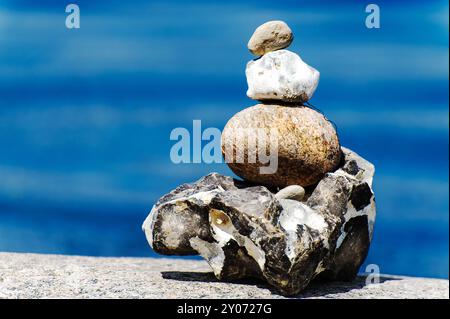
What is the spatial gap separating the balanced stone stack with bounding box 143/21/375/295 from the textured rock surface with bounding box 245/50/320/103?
0.01 metres

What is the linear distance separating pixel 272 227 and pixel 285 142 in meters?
1.03

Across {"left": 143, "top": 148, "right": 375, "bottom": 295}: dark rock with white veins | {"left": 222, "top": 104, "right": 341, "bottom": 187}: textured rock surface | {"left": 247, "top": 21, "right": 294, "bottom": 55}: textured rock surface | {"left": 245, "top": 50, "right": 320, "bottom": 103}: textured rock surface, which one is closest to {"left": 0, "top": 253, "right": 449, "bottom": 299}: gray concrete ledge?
{"left": 143, "top": 148, "right": 375, "bottom": 295}: dark rock with white veins

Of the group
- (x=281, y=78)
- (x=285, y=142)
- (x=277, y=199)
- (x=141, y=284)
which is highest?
(x=281, y=78)

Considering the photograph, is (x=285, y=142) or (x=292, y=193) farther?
(x=292, y=193)

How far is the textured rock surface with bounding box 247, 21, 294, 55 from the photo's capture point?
973 centimetres

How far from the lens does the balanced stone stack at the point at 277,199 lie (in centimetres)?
895

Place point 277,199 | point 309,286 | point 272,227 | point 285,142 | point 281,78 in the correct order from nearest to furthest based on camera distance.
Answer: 1. point 272,227
2. point 277,199
3. point 285,142
4. point 281,78
5. point 309,286

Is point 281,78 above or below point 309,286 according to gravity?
above

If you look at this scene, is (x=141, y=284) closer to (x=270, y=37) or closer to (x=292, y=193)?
(x=292, y=193)

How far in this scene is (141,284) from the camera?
920 centimetres

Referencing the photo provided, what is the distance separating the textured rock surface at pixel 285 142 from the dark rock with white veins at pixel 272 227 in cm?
23

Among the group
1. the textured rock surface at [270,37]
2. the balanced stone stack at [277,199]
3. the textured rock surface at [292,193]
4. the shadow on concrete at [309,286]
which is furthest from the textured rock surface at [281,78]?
the shadow on concrete at [309,286]

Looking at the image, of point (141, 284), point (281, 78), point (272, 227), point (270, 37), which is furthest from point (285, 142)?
point (141, 284)
